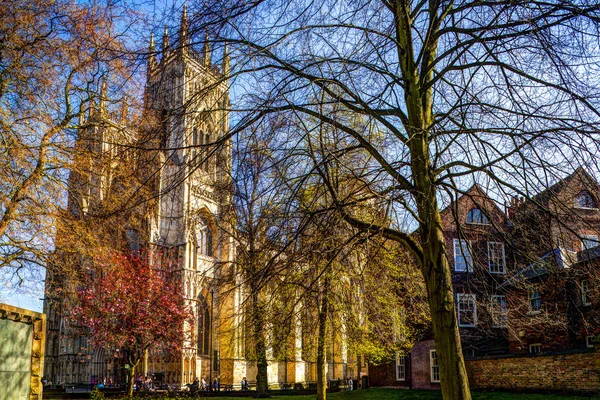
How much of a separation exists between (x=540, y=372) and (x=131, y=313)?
18.1 m

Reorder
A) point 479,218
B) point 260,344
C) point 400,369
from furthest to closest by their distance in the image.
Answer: point 400,369 < point 479,218 < point 260,344

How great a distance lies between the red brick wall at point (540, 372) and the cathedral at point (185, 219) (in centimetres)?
575

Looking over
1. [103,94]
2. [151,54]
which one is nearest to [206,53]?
[151,54]

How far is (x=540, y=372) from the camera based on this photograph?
20062mm

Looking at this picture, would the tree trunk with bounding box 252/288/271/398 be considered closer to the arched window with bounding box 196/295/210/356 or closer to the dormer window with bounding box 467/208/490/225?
the dormer window with bounding box 467/208/490/225

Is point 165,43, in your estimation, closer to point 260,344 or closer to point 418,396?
point 260,344

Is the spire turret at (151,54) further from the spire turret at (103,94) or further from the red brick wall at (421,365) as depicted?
the red brick wall at (421,365)

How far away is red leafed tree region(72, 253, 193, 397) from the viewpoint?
90.5ft

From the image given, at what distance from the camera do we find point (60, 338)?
2013 inches

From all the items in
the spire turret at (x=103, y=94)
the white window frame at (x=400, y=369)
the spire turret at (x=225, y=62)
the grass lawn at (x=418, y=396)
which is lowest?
the grass lawn at (x=418, y=396)

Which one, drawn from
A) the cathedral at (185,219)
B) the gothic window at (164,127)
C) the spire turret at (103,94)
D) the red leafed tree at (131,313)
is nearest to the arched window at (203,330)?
the cathedral at (185,219)

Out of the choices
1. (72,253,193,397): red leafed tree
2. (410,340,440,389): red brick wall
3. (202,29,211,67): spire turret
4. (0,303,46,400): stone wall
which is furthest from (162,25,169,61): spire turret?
(410,340,440,389): red brick wall

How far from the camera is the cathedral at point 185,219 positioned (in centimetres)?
734

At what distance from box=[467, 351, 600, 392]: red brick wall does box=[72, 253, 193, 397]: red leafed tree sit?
14.7 metres
